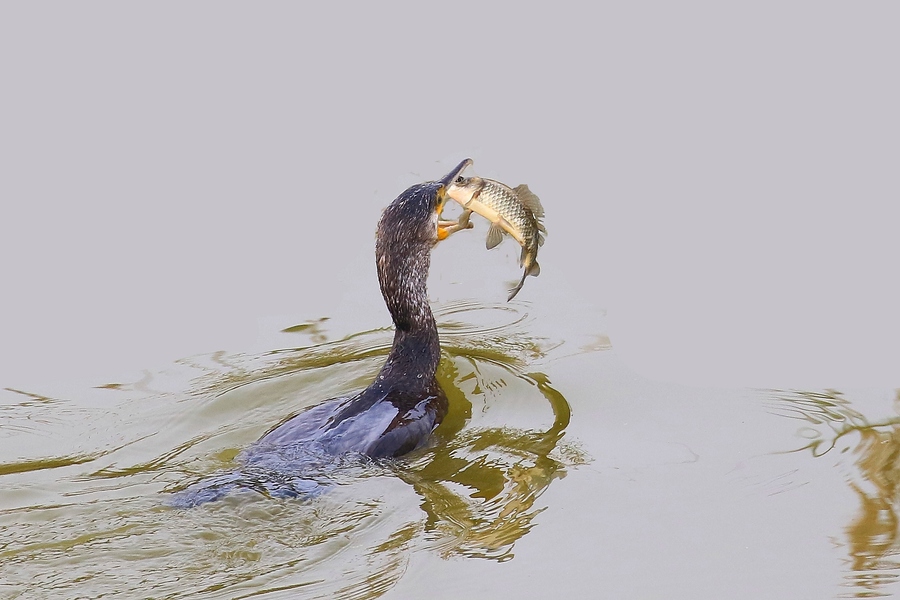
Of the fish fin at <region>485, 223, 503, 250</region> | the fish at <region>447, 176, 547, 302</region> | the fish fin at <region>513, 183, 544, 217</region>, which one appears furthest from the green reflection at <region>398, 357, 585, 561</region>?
the fish fin at <region>513, 183, 544, 217</region>

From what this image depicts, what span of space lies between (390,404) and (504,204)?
140 cm

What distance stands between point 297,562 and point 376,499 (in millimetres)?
718

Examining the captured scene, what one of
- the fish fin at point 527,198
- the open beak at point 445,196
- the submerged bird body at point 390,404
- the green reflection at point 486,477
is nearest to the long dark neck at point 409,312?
the submerged bird body at point 390,404

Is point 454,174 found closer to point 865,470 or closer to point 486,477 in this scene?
point 486,477

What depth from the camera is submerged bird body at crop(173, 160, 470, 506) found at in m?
5.87

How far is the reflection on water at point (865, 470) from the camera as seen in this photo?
4.71 m

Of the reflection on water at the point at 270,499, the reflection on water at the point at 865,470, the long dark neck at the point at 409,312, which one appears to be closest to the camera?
the reflection on water at the point at 865,470

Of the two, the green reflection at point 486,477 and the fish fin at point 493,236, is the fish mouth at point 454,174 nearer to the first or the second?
the fish fin at point 493,236

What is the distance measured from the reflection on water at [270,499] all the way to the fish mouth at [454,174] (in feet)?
4.29

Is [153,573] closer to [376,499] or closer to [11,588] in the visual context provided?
[11,588]

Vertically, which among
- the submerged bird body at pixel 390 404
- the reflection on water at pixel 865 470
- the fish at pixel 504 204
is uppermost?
the fish at pixel 504 204

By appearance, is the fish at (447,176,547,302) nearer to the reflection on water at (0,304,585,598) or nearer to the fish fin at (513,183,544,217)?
the fish fin at (513,183,544,217)

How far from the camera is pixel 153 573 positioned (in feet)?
16.4

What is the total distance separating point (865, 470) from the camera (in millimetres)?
5719
